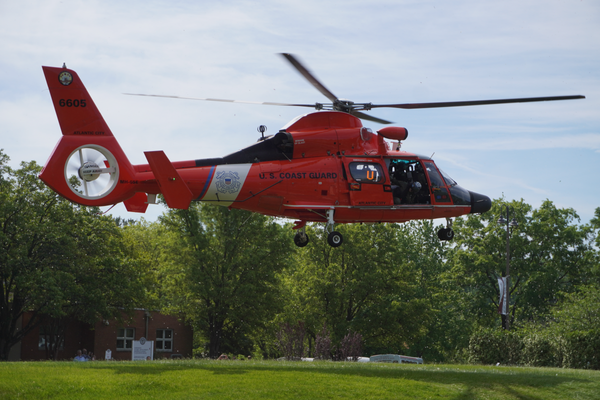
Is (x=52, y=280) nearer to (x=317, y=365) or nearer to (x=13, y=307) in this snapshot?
(x=13, y=307)

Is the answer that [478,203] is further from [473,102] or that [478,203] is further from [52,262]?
[52,262]

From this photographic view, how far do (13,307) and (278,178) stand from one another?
24179 mm

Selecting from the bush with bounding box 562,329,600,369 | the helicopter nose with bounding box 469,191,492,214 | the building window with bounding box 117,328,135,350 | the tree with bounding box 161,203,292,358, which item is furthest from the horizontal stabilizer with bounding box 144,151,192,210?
the building window with bounding box 117,328,135,350

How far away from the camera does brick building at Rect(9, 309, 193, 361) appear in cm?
4169

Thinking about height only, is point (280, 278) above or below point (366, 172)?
below

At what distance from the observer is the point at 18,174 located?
37469mm

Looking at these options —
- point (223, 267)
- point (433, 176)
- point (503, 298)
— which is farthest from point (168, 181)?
point (503, 298)

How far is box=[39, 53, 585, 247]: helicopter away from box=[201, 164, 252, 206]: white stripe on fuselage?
31 millimetres

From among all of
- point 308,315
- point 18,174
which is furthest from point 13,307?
point 308,315

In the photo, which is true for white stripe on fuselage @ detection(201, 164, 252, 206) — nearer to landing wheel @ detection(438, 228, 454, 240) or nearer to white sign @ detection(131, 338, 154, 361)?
landing wheel @ detection(438, 228, 454, 240)

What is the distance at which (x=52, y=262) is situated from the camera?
3641 cm

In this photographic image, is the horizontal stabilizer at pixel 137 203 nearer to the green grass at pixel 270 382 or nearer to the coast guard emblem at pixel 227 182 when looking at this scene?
the coast guard emblem at pixel 227 182

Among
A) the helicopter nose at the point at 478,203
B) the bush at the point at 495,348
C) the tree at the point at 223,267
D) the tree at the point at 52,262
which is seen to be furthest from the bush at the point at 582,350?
the tree at the point at 52,262

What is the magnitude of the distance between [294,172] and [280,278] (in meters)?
25.8
